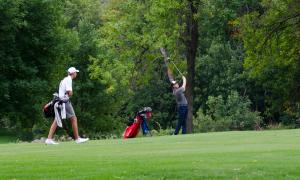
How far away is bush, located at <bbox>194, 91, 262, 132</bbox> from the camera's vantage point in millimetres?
54484

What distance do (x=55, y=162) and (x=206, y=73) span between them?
5464 cm

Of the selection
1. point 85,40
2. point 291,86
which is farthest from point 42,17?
point 291,86

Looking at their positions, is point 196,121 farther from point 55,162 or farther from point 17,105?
point 55,162

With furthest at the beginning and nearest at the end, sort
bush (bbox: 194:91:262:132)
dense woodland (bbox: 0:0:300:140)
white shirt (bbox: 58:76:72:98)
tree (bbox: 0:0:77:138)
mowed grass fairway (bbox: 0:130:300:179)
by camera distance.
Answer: bush (bbox: 194:91:262:132) → tree (bbox: 0:0:77:138) → dense woodland (bbox: 0:0:300:140) → white shirt (bbox: 58:76:72:98) → mowed grass fairway (bbox: 0:130:300:179)

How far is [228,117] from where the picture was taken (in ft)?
188

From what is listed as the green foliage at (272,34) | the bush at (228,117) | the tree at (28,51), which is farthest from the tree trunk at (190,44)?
the bush at (228,117)

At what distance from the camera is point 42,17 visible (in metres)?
45.2

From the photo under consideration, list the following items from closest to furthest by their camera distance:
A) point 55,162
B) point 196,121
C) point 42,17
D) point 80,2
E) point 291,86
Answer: point 55,162
point 42,17
point 291,86
point 196,121
point 80,2

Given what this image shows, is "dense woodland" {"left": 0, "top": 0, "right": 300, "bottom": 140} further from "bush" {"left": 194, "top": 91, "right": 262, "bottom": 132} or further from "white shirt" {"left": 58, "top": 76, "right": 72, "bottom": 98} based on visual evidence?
"white shirt" {"left": 58, "top": 76, "right": 72, "bottom": 98}

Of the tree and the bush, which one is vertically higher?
the tree

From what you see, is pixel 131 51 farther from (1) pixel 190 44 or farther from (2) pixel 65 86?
(2) pixel 65 86

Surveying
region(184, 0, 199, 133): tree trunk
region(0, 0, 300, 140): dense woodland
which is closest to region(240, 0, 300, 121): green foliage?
region(0, 0, 300, 140): dense woodland

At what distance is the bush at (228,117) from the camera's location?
54.5m

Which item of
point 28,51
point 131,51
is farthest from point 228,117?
point 28,51
